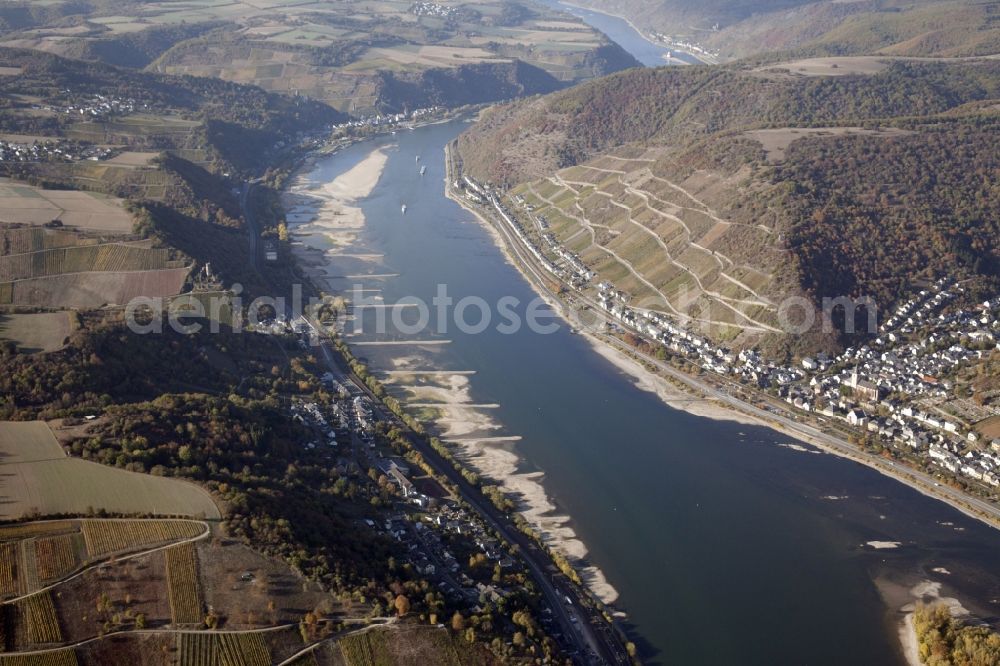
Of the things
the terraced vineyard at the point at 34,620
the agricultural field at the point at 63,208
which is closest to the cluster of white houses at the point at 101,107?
the agricultural field at the point at 63,208

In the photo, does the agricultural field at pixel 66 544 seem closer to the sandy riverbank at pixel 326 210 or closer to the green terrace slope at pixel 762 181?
the sandy riverbank at pixel 326 210

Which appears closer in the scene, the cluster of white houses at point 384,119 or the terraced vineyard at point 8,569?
the terraced vineyard at point 8,569

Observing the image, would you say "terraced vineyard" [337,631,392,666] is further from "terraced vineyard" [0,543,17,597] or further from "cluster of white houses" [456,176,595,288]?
"cluster of white houses" [456,176,595,288]

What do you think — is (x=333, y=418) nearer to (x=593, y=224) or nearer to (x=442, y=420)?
(x=442, y=420)

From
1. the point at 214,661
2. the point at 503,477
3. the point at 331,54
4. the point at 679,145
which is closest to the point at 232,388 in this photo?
the point at 503,477

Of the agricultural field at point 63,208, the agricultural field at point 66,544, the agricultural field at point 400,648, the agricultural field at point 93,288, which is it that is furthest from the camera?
the agricultural field at point 63,208

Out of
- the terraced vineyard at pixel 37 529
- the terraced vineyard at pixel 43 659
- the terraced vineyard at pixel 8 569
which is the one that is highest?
the terraced vineyard at pixel 37 529
